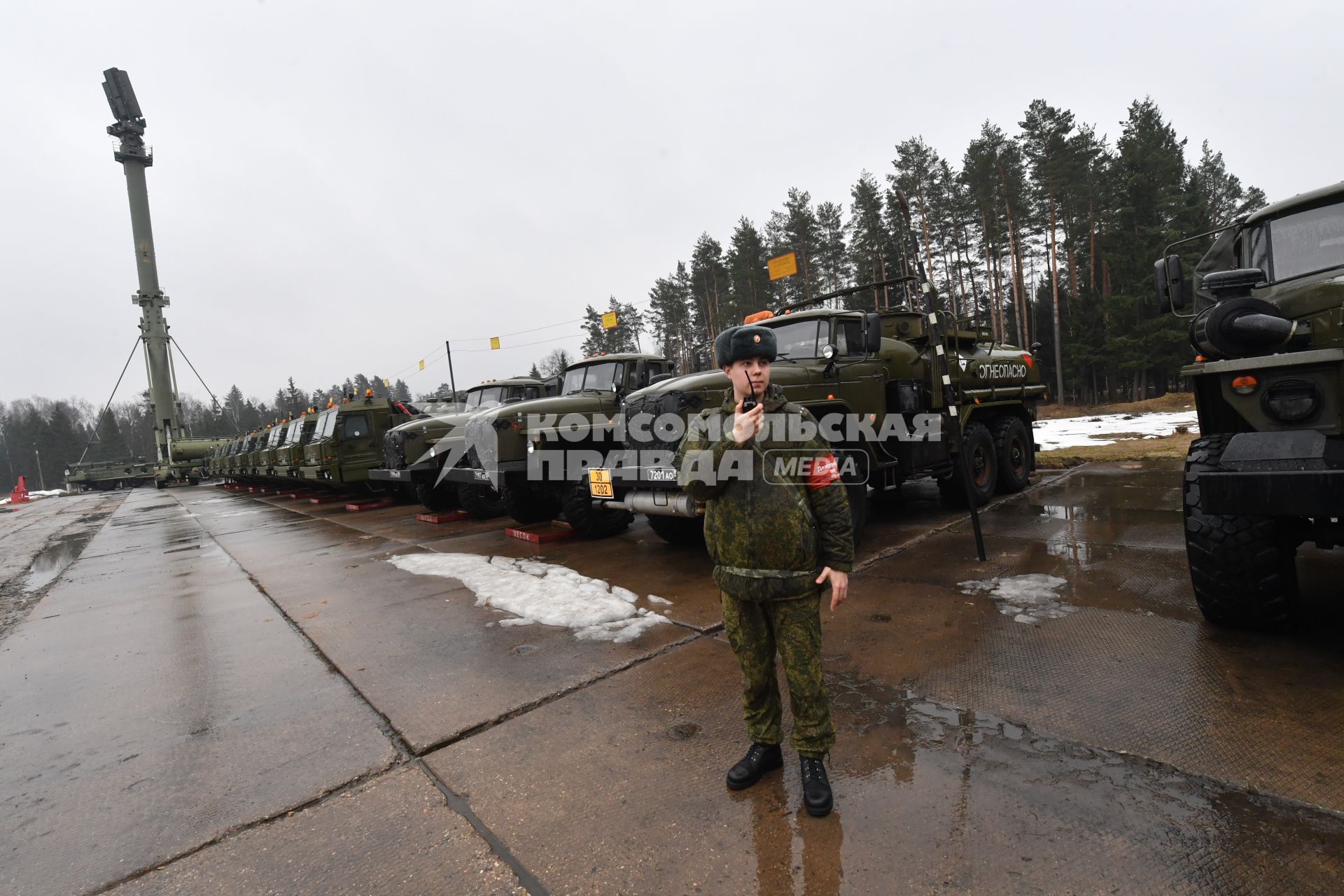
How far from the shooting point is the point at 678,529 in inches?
240

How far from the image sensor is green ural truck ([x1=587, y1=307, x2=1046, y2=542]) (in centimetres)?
512

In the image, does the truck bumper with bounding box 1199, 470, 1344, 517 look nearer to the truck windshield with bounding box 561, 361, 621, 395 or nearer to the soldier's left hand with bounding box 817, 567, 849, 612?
the soldier's left hand with bounding box 817, 567, 849, 612

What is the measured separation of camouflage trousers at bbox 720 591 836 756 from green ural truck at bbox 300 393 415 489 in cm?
1141

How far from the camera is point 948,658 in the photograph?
315cm

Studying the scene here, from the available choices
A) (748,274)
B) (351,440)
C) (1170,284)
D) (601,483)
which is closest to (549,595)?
(601,483)

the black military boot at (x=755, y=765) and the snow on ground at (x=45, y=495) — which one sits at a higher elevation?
the snow on ground at (x=45, y=495)

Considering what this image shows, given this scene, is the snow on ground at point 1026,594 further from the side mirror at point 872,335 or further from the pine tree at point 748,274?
the pine tree at point 748,274

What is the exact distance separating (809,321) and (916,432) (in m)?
1.52

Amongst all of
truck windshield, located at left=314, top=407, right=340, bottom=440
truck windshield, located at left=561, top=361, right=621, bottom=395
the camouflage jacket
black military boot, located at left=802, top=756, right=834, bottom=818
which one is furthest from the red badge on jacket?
truck windshield, located at left=314, top=407, right=340, bottom=440

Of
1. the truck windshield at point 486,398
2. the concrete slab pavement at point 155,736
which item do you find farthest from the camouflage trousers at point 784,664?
the truck windshield at point 486,398

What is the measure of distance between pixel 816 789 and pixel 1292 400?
275 cm

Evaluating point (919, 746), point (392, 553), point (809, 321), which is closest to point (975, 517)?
point (809, 321)

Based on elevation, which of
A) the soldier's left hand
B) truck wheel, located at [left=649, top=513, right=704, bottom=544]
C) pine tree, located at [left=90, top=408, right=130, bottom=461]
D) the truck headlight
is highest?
pine tree, located at [left=90, top=408, right=130, bottom=461]

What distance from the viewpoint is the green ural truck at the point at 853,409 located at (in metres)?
5.12
